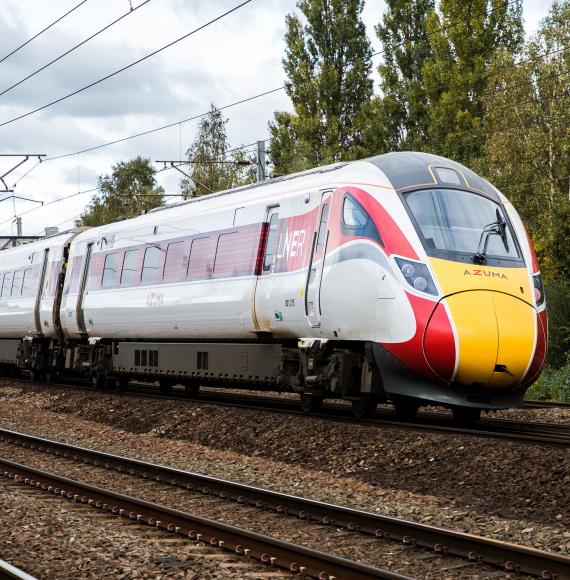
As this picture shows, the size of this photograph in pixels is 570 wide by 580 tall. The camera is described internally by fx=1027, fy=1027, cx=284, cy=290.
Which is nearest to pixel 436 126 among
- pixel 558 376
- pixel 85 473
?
pixel 558 376

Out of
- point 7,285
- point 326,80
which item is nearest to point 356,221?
point 7,285

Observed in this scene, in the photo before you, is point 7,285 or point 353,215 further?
point 7,285

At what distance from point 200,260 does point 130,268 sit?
2.97 metres

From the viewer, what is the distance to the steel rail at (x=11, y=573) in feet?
20.6

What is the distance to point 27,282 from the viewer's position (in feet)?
82.6

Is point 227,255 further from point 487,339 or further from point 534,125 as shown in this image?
point 534,125

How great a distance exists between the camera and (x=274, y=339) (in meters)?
14.9

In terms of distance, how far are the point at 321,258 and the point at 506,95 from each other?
23.8m

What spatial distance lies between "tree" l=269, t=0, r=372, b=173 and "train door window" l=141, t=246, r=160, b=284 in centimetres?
2811

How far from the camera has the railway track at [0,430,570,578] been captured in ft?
22.1

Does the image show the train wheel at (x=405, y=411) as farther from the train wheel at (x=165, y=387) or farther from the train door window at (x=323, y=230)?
the train wheel at (x=165, y=387)

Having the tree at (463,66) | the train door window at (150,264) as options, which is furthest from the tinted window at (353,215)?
the tree at (463,66)

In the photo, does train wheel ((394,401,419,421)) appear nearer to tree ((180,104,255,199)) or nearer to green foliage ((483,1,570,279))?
green foliage ((483,1,570,279))

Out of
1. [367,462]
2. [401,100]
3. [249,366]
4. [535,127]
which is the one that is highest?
[401,100]
